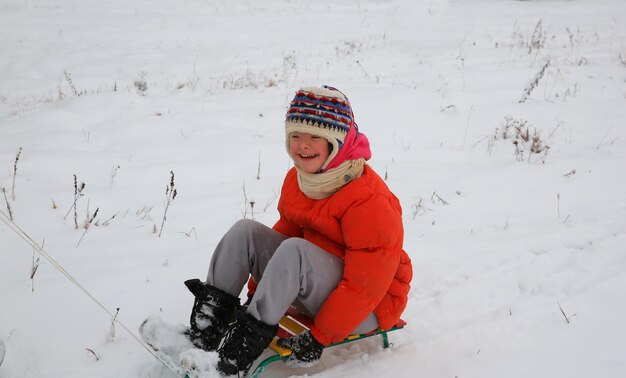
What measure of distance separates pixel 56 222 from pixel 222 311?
1960 millimetres

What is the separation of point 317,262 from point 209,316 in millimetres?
569

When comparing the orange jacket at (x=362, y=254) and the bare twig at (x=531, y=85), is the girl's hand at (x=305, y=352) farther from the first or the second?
the bare twig at (x=531, y=85)

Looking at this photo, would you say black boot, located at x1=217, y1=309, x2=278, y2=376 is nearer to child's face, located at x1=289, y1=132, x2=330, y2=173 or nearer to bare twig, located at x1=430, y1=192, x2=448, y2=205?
child's face, located at x1=289, y1=132, x2=330, y2=173

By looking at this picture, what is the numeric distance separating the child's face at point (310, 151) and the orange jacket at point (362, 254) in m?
0.18

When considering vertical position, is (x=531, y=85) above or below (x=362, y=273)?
above

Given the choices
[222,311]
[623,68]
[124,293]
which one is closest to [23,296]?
[124,293]

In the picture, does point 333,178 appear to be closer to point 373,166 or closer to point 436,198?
point 436,198

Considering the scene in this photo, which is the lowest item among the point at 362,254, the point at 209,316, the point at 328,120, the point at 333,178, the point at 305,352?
the point at 305,352

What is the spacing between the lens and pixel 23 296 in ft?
9.75

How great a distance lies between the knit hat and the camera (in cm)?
256

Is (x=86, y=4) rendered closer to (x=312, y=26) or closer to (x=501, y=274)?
(x=312, y=26)

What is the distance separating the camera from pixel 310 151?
8.59ft

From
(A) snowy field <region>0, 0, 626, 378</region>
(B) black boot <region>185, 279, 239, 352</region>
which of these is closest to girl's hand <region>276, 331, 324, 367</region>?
(A) snowy field <region>0, 0, 626, 378</region>

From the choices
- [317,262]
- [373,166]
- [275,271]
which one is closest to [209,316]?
[275,271]
